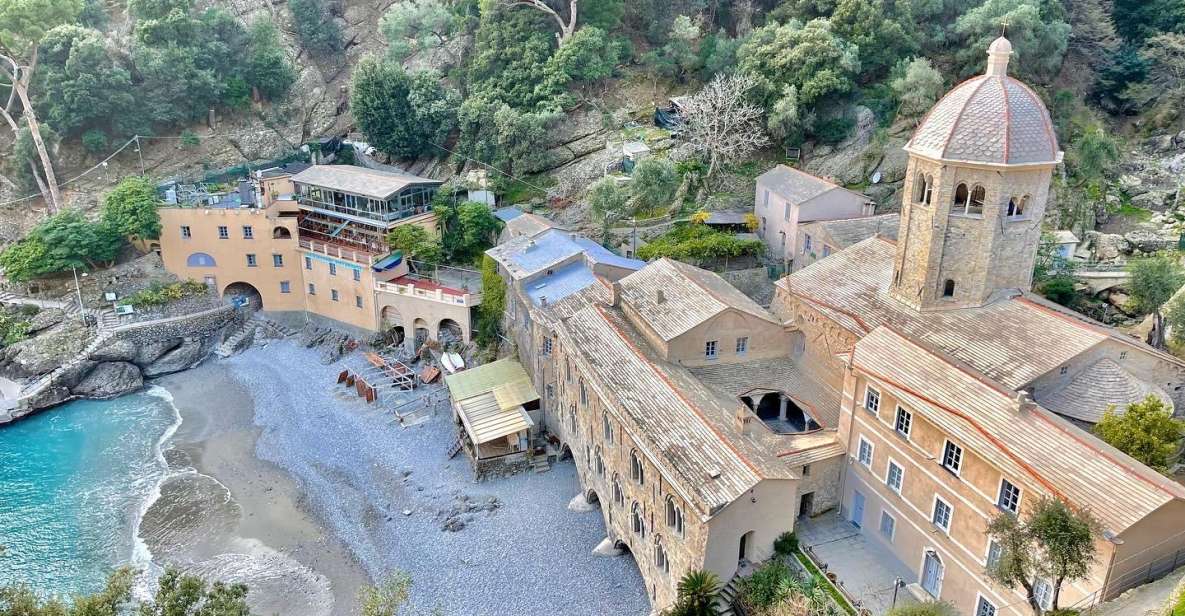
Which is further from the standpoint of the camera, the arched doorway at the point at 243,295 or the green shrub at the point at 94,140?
the green shrub at the point at 94,140

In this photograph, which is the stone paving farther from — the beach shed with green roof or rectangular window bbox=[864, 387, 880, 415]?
the beach shed with green roof

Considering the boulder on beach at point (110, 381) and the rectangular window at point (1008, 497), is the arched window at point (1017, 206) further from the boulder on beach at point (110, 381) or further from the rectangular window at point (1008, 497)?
the boulder on beach at point (110, 381)

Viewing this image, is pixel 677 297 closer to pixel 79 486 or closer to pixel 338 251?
pixel 338 251

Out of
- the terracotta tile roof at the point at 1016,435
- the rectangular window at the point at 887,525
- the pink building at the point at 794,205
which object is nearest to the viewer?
the terracotta tile roof at the point at 1016,435

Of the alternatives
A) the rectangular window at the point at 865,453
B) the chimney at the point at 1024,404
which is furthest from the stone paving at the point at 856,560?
the chimney at the point at 1024,404

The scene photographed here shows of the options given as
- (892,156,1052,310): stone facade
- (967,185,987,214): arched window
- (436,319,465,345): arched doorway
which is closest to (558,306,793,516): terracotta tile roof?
(892,156,1052,310): stone facade

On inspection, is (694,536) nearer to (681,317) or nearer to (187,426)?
(681,317)
